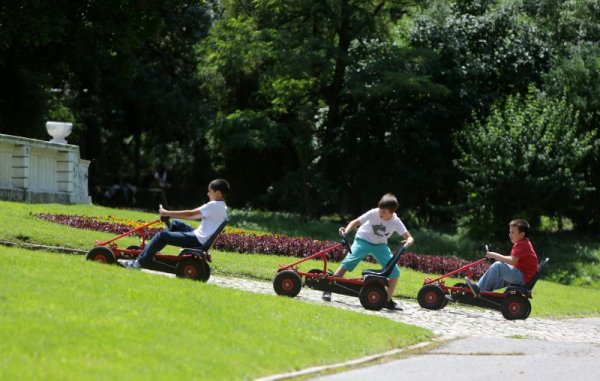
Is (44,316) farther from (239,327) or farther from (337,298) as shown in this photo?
(337,298)

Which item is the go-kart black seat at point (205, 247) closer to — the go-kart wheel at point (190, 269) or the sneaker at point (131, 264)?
the go-kart wheel at point (190, 269)

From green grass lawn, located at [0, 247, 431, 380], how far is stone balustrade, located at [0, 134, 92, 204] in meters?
12.5

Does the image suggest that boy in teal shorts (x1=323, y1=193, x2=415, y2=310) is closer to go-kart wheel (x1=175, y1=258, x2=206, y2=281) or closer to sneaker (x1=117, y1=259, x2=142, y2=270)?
go-kart wheel (x1=175, y1=258, x2=206, y2=281)

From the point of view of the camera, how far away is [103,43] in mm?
35625

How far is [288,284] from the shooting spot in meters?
15.7

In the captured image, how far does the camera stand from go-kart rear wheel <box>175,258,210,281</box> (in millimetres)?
15031

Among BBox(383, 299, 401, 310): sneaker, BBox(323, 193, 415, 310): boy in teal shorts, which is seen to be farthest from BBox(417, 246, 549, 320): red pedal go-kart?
BBox(323, 193, 415, 310): boy in teal shorts

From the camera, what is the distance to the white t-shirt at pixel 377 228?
15820mm

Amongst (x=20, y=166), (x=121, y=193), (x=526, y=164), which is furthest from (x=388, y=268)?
(x=121, y=193)

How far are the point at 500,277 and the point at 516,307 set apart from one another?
1.67ft

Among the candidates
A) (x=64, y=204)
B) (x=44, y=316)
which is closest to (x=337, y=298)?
(x=44, y=316)

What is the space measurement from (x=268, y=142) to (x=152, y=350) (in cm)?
2525

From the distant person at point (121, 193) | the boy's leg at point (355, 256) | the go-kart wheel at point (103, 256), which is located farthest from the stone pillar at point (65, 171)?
the distant person at point (121, 193)

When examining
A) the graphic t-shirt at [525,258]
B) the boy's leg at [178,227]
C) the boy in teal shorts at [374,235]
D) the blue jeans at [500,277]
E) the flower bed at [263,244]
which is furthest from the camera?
the flower bed at [263,244]
